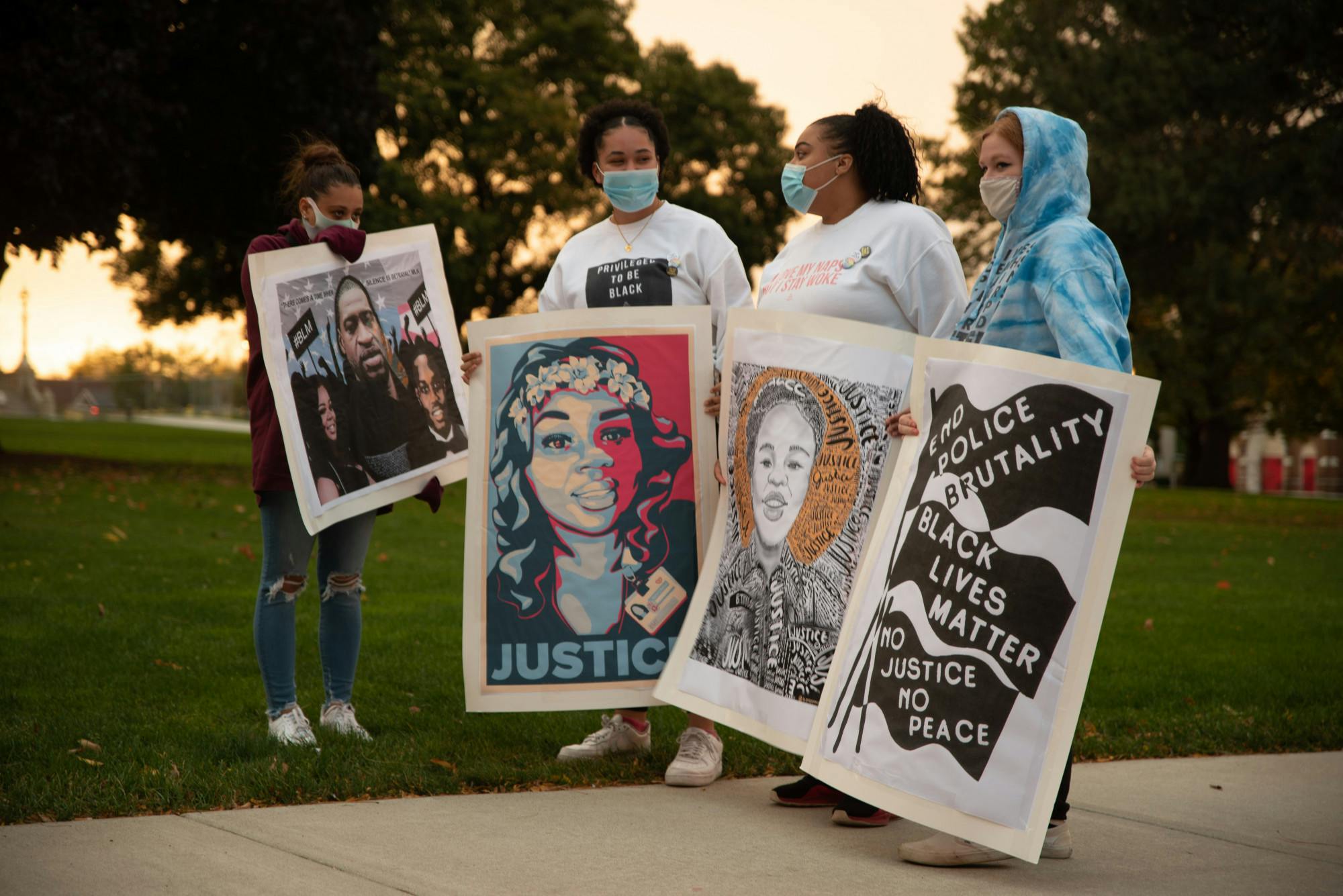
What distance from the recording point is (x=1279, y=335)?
28078mm

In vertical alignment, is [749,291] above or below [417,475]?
above

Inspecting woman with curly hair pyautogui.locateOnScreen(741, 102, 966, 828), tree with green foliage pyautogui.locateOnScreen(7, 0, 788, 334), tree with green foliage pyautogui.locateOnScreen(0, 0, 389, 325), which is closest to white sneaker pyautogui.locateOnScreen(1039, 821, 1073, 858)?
woman with curly hair pyautogui.locateOnScreen(741, 102, 966, 828)

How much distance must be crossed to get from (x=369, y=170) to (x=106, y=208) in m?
3.84

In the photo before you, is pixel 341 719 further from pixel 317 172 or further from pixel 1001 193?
pixel 1001 193

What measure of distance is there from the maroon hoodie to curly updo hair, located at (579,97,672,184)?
0.93 m

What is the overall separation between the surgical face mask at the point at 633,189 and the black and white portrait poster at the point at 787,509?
0.66 meters

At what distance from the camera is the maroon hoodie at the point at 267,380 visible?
4.75 m

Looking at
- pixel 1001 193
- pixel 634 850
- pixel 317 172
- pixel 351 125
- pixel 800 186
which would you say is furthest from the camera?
pixel 351 125

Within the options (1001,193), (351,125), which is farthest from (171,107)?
(1001,193)

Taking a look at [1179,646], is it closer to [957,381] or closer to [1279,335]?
[957,381]

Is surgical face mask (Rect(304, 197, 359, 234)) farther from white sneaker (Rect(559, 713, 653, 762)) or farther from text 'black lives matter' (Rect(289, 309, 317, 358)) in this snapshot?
white sneaker (Rect(559, 713, 653, 762))

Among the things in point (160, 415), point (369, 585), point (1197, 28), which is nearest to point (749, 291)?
point (369, 585)

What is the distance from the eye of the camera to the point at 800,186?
14.4 ft

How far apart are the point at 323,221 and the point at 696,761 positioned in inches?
95.7
